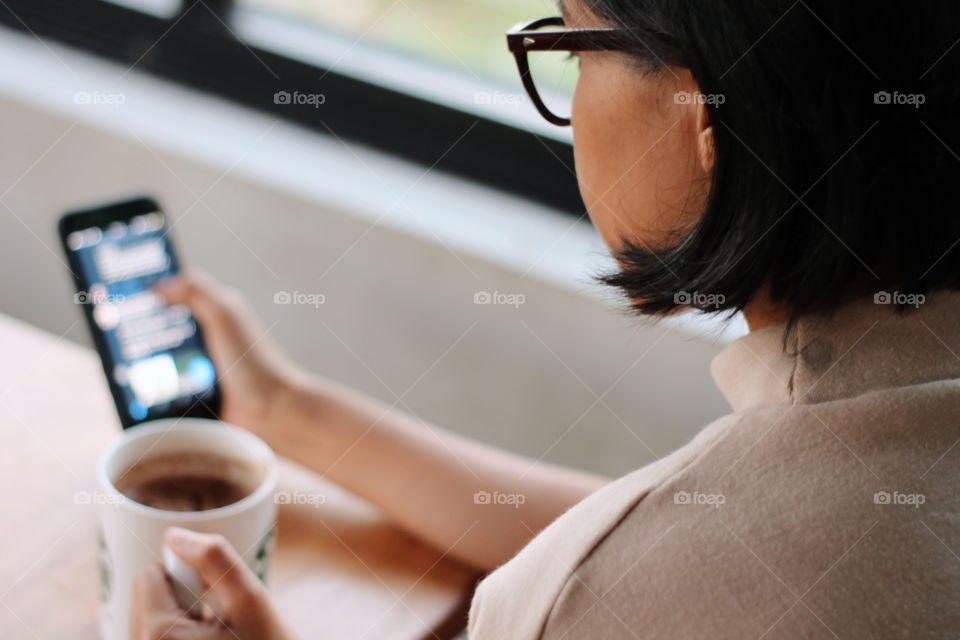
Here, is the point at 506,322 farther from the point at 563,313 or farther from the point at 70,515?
the point at 70,515

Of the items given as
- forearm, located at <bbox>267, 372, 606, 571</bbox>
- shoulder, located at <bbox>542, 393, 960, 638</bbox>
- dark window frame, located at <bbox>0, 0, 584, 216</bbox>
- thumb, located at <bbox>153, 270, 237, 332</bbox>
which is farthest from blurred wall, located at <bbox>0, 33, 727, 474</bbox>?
shoulder, located at <bbox>542, 393, 960, 638</bbox>

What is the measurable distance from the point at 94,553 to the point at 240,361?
25 centimetres

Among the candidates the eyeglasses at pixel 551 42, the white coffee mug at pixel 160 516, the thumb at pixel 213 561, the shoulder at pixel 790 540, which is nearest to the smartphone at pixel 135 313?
the white coffee mug at pixel 160 516

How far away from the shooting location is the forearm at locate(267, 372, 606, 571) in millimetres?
887

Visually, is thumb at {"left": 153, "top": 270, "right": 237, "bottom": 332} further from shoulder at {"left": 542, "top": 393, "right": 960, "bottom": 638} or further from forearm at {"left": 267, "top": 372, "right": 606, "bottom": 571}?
shoulder at {"left": 542, "top": 393, "right": 960, "bottom": 638}

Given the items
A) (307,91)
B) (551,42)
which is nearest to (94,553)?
(551,42)

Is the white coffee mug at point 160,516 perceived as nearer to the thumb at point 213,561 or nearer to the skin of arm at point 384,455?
the thumb at point 213,561

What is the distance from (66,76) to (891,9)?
150 centimetres

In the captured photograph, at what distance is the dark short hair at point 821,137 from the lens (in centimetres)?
48

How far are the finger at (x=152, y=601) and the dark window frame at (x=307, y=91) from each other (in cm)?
84

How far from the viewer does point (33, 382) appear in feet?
3.34

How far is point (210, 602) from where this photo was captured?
0.69 metres

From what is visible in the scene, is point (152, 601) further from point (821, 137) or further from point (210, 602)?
point (821, 137)

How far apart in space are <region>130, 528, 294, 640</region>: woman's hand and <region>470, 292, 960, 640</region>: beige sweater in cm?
20
